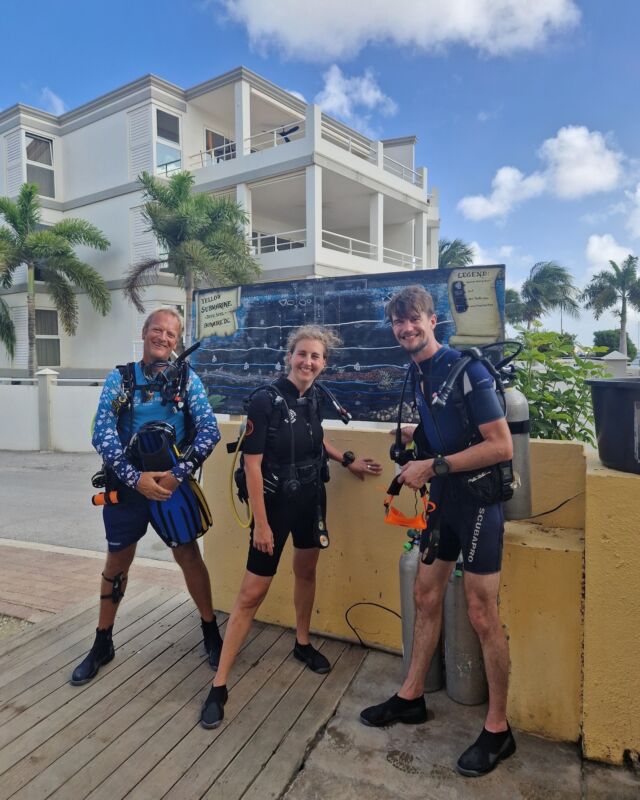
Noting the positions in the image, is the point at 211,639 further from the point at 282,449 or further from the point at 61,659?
the point at 282,449

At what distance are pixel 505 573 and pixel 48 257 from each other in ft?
55.5

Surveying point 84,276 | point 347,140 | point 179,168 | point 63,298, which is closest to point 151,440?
point 84,276

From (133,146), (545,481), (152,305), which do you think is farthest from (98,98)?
(545,481)

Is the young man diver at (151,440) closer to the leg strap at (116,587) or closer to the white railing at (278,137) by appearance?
the leg strap at (116,587)

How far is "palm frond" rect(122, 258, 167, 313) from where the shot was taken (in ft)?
48.8

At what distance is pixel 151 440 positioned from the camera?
8.77ft

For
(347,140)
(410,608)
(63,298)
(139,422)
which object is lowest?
(410,608)

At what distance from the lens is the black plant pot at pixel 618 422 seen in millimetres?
2059

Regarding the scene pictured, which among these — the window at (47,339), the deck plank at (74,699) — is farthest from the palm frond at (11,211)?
the deck plank at (74,699)

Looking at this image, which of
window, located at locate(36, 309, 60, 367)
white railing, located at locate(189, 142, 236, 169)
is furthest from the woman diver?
window, located at locate(36, 309, 60, 367)

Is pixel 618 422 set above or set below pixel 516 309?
below

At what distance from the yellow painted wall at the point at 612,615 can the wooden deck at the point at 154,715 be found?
1.15m

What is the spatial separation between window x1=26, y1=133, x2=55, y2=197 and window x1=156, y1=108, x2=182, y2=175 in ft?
15.5

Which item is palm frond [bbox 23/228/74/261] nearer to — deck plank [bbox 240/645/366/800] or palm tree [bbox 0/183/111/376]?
palm tree [bbox 0/183/111/376]
